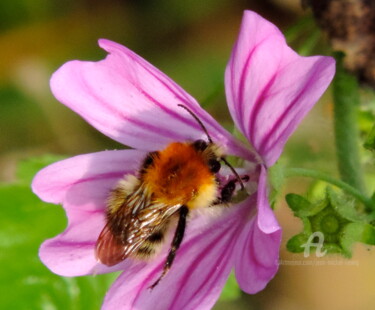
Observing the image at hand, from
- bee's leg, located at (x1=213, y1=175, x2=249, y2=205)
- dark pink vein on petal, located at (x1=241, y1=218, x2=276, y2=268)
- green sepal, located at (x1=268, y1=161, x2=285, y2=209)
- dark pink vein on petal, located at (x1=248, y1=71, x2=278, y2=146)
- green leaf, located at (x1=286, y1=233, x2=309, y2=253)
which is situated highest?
dark pink vein on petal, located at (x1=248, y1=71, x2=278, y2=146)

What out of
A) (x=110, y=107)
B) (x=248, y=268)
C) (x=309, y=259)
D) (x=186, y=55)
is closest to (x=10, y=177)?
(x=186, y=55)

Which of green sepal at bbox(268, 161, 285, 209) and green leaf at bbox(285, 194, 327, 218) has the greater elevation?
green sepal at bbox(268, 161, 285, 209)

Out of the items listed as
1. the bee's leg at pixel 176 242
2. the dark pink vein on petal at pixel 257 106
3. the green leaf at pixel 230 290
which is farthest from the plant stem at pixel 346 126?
the green leaf at pixel 230 290

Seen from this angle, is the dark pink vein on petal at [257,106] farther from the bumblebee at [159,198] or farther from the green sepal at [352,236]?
the green sepal at [352,236]

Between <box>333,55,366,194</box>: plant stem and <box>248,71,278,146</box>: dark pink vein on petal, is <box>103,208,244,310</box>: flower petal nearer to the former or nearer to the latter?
<box>248,71,278,146</box>: dark pink vein on petal

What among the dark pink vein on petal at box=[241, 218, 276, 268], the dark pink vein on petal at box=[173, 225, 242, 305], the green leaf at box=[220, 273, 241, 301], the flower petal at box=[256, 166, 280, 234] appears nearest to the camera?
the flower petal at box=[256, 166, 280, 234]

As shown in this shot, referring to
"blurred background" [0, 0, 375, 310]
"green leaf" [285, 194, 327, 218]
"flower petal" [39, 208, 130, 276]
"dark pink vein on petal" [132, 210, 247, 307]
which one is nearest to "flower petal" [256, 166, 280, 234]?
"green leaf" [285, 194, 327, 218]
